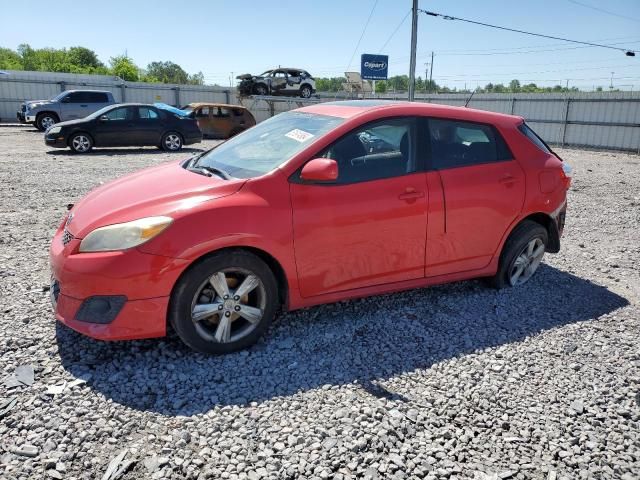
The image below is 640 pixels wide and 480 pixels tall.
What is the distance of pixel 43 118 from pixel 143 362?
21.1m

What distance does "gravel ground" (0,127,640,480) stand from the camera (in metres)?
2.51

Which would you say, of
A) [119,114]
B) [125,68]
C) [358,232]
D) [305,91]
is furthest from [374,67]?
[125,68]

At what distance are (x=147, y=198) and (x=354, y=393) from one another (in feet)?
6.12

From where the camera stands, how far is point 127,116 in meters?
15.3

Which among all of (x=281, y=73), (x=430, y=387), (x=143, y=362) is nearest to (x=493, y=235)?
(x=430, y=387)

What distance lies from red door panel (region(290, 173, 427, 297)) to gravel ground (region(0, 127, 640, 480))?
41 cm

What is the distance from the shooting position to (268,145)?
13.4 ft

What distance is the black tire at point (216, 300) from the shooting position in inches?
127

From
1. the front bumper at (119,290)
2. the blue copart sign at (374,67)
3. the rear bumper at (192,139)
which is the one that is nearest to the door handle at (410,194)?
the front bumper at (119,290)

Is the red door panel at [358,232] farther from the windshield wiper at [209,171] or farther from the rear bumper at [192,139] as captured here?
the rear bumper at [192,139]

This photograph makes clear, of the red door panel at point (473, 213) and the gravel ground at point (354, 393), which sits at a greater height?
the red door panel at point (473, 213)

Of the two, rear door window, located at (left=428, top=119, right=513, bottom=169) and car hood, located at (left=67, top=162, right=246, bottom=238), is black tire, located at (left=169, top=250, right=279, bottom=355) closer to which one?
car hood, located at (left=67, top=162, right=246, bottom=238)

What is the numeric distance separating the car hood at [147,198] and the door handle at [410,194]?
1220 millimetres

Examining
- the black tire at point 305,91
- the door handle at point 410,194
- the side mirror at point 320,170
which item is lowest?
the door handle at point 410,194
